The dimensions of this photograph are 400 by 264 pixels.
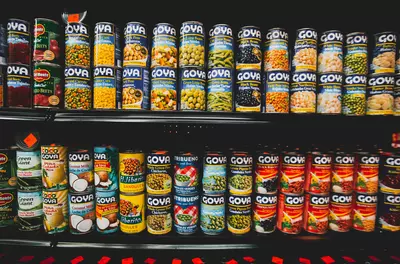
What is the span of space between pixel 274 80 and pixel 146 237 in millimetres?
1016

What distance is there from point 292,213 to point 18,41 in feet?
5.34

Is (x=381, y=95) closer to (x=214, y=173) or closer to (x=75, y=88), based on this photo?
(x=214, y=173)

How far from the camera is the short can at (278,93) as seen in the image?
44.6 inches

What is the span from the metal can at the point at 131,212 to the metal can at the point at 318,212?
2.86 ft

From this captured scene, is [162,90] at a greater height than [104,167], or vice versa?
[162,90]

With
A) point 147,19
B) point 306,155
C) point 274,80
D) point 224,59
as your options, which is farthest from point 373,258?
point 147,19

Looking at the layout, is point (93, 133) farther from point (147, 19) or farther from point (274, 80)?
point (274, 80)

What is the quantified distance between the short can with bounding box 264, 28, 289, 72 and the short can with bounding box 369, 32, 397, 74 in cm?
46

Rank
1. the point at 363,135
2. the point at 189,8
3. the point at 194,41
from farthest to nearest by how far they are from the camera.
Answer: the point at 363,135 < the point at 189,8 < the point at 194,41

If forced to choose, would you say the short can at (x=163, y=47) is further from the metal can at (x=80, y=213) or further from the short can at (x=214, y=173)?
the metal can at (x=80, y=213)

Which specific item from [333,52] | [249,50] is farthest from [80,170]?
[333,52]

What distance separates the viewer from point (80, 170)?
1163 millimetres

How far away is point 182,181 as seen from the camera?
1.17 m

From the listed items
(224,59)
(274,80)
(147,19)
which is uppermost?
(147,19)
